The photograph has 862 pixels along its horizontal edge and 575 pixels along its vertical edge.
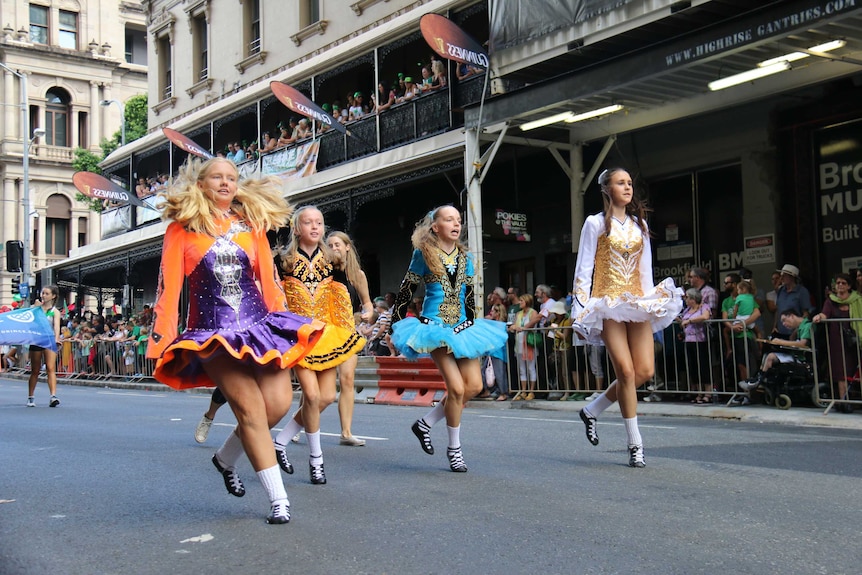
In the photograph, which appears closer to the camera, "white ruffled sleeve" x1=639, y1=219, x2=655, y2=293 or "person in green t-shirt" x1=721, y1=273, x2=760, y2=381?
"white ruffled sleeve" x1=639, y1=219, x2=655, y2=293

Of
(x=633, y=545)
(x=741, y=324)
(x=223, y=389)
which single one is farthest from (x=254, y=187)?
(x=741, y=324)

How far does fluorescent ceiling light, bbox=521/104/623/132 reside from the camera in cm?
1527

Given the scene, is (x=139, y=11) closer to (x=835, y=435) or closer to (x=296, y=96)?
(x=296, y=96)

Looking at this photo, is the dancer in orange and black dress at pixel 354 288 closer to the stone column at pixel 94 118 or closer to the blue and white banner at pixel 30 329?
the blue and white banner at pixel 30 329

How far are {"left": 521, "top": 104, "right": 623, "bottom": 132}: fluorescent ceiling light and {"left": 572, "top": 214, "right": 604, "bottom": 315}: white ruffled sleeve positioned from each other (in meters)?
8.71

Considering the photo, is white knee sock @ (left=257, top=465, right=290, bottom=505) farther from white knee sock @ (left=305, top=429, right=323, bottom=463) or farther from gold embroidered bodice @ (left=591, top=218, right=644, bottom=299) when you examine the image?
gold embroidered bodice @ (left=591, top=218, right=644, bottom=299)

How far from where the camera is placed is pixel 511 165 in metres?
20.4

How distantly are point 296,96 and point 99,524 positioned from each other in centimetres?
1665

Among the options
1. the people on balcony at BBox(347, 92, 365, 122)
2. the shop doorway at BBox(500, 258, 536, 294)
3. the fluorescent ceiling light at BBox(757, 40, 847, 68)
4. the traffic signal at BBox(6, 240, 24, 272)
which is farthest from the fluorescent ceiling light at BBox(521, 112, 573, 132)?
the traffic signal at BBox(6, 240, 24, 272)

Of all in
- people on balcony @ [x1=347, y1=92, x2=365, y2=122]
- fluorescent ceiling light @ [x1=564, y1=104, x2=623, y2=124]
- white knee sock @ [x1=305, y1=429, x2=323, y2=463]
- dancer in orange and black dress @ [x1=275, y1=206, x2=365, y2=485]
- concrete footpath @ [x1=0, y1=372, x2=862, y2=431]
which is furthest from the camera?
people on balcony @ [x1=347, y1=92, x2=365, y2=122]

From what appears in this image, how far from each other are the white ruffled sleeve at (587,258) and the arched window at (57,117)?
209 feet

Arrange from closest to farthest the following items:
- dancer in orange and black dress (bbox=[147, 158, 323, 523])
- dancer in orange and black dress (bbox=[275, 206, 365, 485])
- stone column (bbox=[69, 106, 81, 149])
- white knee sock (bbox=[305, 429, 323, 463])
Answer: dancer in orange and black dress (bbox=[147, 158, 323, 523])
white knee sock (bbox=[305, 429, 323, 463])
dancer in orange and black dress (bbox=[275, 206, 365, 485])
stone column (bbox=[69, 106, 81, 149])

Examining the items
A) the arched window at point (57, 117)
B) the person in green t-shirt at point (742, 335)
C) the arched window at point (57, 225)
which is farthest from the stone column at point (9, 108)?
the person in green t-shirt at point (742, 335)

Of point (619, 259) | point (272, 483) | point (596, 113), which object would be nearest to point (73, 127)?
point (596, 113)
